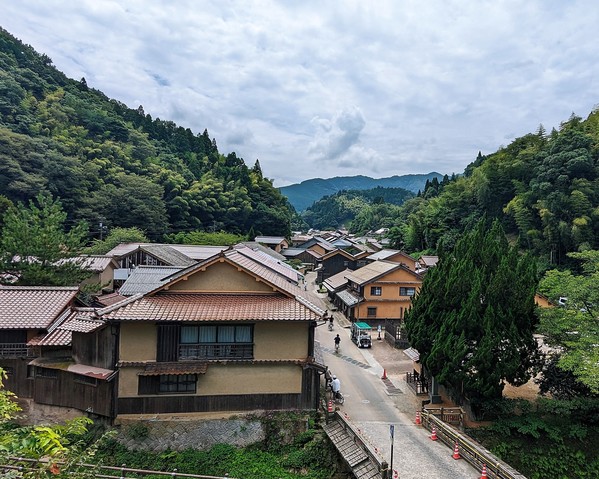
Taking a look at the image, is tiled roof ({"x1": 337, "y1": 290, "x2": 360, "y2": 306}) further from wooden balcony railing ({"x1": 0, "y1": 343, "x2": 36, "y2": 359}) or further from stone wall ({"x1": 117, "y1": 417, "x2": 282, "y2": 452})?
wooden balcony railing ({"x1": 0, "y1": 343, "x2": 36, "y2": 359})

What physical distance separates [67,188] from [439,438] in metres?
60.9

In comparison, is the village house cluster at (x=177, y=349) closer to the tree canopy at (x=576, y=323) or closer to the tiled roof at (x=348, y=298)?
the tree canopy at (x=576, y=323)

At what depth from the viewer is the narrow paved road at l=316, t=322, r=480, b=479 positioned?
43.7 feet

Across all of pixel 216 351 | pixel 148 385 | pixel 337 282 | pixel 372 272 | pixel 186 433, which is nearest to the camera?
pixel 186 433

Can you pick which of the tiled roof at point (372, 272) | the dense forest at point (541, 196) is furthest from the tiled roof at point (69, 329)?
the dense forest at point (541, 196)

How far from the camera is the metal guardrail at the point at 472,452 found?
12.3m

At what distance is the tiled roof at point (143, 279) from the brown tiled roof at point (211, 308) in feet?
32.6

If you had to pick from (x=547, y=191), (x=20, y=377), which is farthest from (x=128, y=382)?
(x=547, y=191)

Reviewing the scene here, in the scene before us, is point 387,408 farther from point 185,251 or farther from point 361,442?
point 185,251

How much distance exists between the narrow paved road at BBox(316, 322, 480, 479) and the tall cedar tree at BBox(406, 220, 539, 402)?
284cm

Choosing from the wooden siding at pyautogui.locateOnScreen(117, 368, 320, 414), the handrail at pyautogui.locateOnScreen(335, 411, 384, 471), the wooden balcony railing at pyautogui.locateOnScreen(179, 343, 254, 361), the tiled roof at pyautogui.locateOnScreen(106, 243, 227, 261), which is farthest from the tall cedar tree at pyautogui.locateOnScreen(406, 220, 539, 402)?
the tiled roof at pyautogui.locateOnScreen(106, 243, 227, 261)

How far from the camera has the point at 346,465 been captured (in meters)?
14.2

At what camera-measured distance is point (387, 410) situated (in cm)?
1864

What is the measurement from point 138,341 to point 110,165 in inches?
2438
